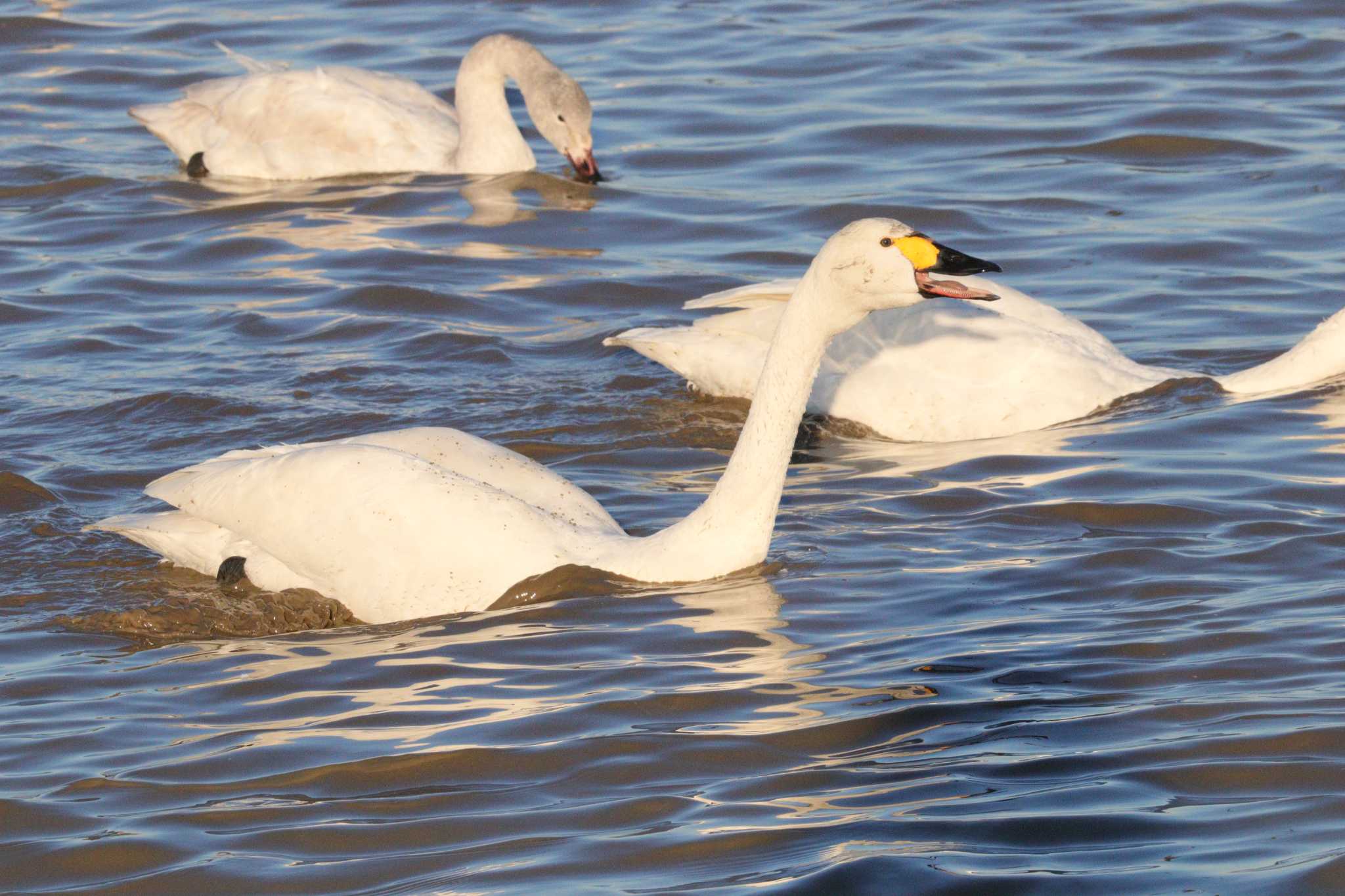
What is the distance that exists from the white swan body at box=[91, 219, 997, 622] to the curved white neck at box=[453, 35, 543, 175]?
7.33 meters

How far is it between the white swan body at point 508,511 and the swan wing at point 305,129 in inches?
280

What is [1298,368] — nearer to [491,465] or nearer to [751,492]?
[751,492]

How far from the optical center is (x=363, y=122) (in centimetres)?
1397

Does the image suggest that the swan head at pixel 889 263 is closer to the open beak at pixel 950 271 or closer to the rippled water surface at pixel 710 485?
the open beak at pixel 950 271

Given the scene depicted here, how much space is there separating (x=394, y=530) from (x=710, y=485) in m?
2.02

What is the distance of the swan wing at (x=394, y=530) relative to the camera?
271 inches

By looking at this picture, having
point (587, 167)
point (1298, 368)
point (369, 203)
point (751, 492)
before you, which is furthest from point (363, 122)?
point (751, 492)

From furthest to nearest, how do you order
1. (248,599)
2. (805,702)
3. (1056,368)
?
(1056,368) → (248,599) → (805,702)

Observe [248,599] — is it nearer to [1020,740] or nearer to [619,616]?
[619,616]

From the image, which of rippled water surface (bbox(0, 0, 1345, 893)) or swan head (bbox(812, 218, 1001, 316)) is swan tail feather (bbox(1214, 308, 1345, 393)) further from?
swan head (bbox(812, 218, 1001, 316))

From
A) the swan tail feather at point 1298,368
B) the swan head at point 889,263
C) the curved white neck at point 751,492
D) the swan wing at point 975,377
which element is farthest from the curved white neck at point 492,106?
the swan head at point 889,263

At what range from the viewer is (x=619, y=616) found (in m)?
6.82

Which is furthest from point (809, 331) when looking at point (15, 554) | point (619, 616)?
point (15, 554)

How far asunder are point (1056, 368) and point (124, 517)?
159 inches
